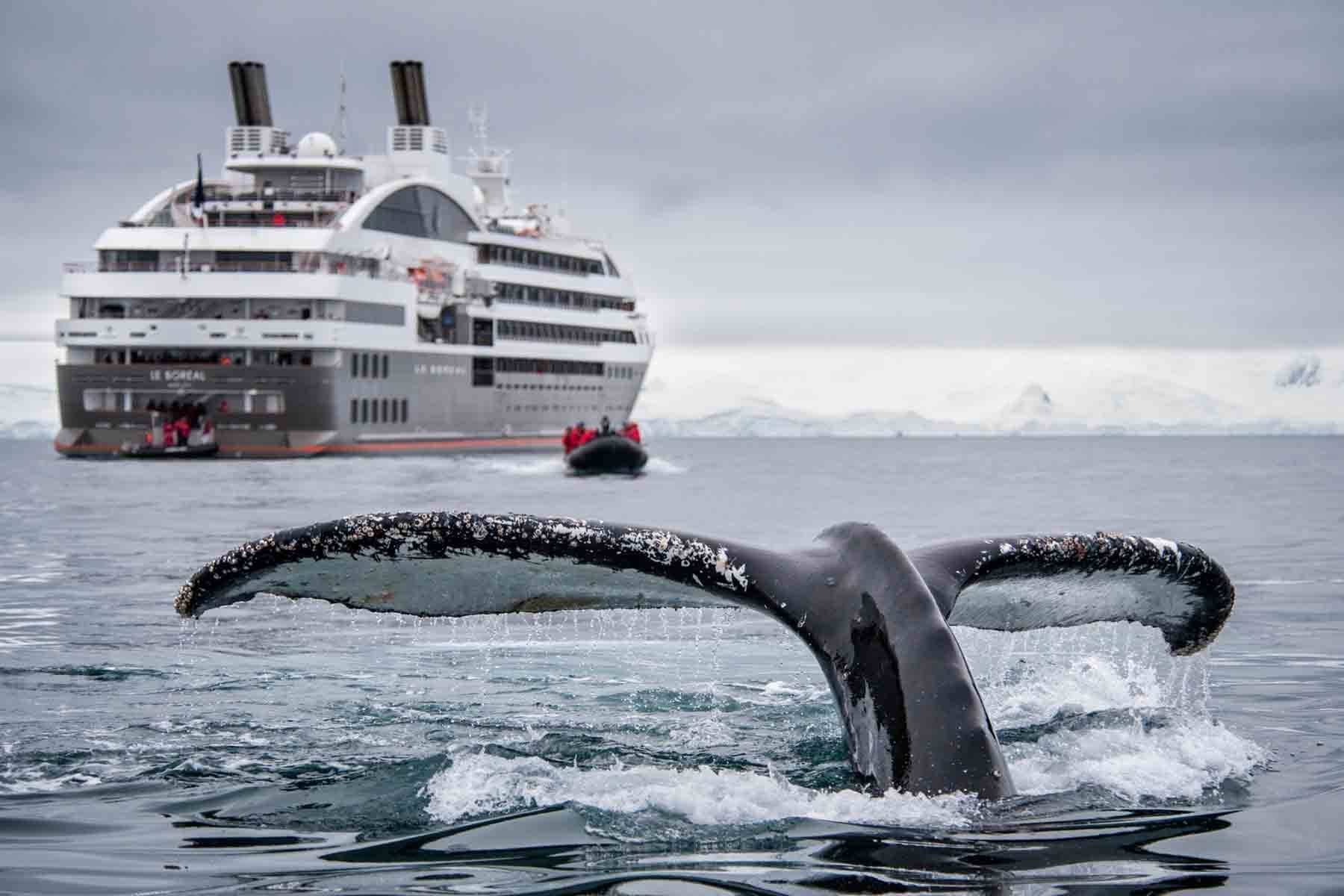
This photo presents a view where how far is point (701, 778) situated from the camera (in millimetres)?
5914

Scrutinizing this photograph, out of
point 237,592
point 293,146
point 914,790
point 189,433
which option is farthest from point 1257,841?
point 293,146

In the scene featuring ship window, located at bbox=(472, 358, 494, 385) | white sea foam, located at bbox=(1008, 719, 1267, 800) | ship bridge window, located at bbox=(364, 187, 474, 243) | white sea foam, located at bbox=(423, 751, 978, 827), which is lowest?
white sea foam, located at bbox=(1008, 719, 1267, 800)

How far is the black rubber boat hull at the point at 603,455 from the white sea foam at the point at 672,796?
40.7m

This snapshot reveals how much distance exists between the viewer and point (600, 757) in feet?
21.3

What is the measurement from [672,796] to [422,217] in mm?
57874

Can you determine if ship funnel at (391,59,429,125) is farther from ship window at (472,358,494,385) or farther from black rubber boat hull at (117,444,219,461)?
black rubber boat hull at (117,444,219,461)

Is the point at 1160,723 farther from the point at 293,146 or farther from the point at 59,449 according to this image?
the point at 293,146

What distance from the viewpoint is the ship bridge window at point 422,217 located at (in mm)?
59719

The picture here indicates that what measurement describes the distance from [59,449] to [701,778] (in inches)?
2113

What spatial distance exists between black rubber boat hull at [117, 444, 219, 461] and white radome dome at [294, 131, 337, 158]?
1454 centimetres

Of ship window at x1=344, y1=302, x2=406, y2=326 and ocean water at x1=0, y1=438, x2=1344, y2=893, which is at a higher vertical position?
ship window at x1=344, y1=302, x2=406, y2=326

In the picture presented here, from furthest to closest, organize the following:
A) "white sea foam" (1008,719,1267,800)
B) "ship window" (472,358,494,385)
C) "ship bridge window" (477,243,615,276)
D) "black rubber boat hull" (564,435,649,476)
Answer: "ship bridge window" (477,243,615,276) → "ship window" (472,358,494,385) → "black rubber boat hull" (564,435,649,476) → "white sea foam" (1008,719,1267,800)

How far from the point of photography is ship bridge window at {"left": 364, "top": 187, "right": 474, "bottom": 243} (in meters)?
59.7

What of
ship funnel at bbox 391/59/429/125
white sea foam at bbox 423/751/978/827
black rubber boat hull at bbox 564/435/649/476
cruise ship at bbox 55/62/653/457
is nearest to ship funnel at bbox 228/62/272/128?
cruise ship at bbox 55/62/653/457
